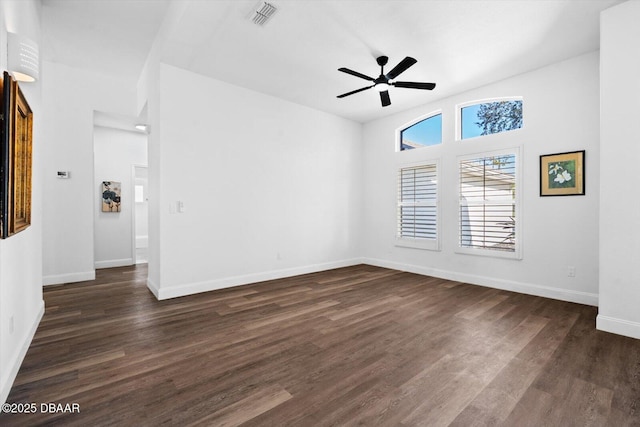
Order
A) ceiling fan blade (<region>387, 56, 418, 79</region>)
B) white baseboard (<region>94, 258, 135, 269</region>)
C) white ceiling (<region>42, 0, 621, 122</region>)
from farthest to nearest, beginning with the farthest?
1. white baseboard (<region>94, 258, 135, 269</region>)
2. ceiling fan blade (<region>387, 56, 418, 79</region>)
3. white ceiling (<region>42, 0, 621, 122</region>)

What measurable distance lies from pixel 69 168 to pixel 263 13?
4.34 meters

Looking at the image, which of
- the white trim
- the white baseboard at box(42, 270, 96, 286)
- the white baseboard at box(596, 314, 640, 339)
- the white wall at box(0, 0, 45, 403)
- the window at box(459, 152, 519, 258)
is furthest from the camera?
the white baseboard at box(42, 270, 96, 286)

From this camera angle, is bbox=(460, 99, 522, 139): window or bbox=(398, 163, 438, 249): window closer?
bbox=(460, 99, 522, 139): window

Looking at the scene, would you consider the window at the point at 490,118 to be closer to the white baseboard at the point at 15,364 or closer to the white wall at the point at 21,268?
the white wall at the point at 21,268

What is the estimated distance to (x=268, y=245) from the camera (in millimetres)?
5168

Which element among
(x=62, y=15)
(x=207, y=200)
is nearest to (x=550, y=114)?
(x=207, y=200)

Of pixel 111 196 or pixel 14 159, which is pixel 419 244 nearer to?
pixel 14 159

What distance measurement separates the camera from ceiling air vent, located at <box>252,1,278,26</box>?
2.90 m

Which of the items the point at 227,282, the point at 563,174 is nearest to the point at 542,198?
the point at 563,174

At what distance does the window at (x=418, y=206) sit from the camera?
5.45m

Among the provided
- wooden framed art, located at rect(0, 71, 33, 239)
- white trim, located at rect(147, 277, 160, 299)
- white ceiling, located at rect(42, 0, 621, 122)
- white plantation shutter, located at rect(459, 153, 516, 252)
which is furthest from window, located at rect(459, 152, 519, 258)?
wooden framed art, located at rect(0, 71, 33, 239)

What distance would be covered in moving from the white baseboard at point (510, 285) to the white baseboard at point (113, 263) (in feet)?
19.4

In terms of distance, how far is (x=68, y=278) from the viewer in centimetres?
492

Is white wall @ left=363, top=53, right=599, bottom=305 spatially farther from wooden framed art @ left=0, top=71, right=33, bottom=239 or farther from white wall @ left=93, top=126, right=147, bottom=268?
white wall @ left=93, top=126, right=147, bottom=268
